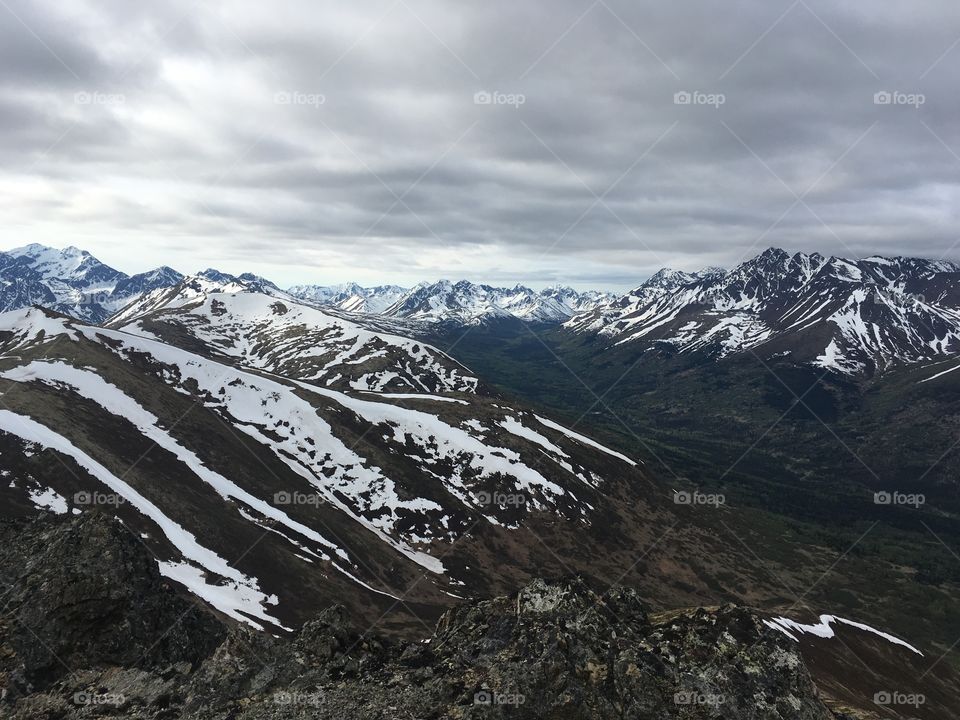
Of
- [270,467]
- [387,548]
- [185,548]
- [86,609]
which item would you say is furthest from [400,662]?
[270,467]

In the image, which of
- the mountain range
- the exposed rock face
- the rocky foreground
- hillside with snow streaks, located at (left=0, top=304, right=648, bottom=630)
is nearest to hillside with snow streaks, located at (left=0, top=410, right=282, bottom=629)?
hillside with snow streaks, located at (left=0, top=304, right=648, bottom=630)

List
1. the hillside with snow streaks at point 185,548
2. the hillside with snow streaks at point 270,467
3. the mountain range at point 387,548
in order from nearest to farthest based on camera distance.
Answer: the mountain range at point 387,548
the hillside with snow streaks at point 185,548
the hillside with snow streaks at point 270,467

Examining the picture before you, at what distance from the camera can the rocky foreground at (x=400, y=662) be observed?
1953 centimetres

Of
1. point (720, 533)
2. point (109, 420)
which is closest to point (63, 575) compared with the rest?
point (109, 420)

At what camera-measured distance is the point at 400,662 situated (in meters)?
22.3

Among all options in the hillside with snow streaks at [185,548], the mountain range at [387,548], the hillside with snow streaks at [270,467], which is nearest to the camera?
the mountain range at [387,548]

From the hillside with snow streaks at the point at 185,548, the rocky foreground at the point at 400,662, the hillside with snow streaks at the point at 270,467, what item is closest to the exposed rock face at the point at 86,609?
the rocky foreground at the point at 400,662

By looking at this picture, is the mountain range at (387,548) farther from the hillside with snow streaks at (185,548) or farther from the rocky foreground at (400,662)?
the hillside with snow streaks at (185,548)

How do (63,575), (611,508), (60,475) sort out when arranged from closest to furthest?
(63,575), (60,475), (611,508)

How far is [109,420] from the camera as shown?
106125 millimetres

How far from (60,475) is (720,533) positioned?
17404 cm

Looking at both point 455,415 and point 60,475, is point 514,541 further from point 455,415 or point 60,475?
point 60,475

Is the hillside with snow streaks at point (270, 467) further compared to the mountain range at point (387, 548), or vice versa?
the hillside with snow streaks at point (270, 467)

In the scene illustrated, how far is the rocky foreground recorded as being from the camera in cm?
1953
